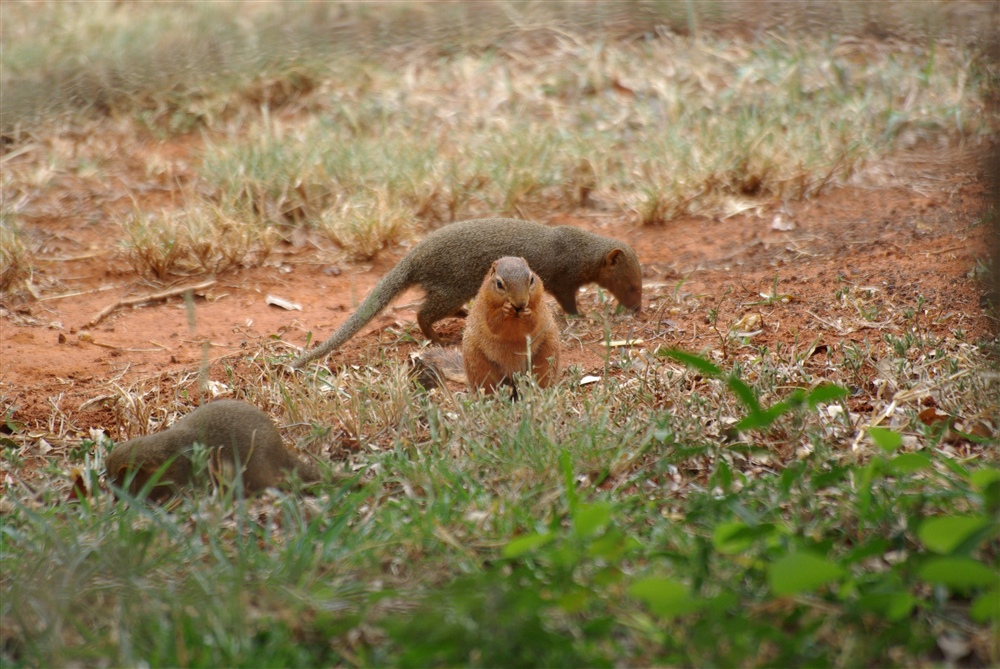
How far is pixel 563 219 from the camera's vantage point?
22.8 ft

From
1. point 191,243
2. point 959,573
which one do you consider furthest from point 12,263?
point 959,573

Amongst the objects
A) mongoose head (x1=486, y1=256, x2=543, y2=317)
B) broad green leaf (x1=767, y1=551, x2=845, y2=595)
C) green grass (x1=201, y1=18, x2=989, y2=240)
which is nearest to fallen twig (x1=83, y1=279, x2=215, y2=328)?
green grass (x1=201, y1=18, x2=989, y2=240)

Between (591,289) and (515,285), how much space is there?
2.61 metres

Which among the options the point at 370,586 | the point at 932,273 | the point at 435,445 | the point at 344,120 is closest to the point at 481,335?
the point at 435,445

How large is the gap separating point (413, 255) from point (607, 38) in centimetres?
448

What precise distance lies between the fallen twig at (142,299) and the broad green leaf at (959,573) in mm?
4384

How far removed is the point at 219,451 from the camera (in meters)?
3.47

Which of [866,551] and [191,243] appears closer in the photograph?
[866,551]

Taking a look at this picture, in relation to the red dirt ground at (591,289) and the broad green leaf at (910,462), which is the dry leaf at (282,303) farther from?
the broad green leaf at (910,462)

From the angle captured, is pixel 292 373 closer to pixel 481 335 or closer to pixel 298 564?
pixel 481 335

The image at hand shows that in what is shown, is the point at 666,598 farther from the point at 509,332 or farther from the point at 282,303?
the point at 282,303

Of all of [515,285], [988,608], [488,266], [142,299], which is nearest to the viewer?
[988,608]

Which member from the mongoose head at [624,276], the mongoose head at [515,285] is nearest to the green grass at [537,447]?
the mongoose head at [624,276]

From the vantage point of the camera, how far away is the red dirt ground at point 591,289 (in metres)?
4.82
